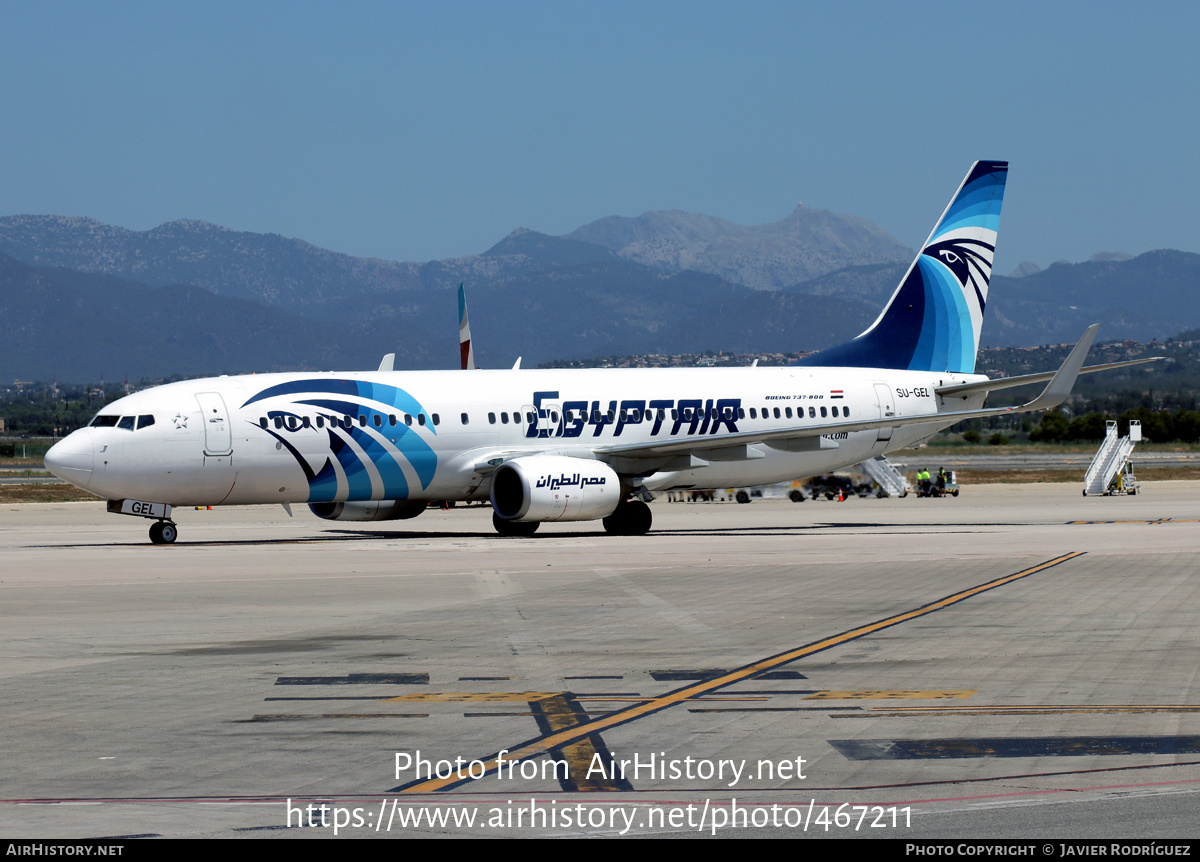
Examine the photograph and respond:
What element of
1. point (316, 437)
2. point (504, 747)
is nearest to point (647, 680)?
point (504, 747)

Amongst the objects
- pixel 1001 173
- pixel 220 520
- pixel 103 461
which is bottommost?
pixel 220 520

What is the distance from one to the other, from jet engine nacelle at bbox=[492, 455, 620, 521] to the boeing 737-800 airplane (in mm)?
47

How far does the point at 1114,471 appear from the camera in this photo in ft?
212

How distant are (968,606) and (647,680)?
7929mm

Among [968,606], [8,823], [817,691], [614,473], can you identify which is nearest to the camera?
[8,823]

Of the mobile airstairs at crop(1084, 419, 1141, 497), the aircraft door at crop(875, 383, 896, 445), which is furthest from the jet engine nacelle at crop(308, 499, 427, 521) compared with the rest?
the mobile airstairs at crop(1084, 419, 1141, 497)

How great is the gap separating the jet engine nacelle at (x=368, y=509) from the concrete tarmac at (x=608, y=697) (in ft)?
30.5

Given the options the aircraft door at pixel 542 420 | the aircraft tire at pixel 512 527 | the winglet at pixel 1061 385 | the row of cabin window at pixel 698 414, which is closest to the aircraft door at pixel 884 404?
the row of cabin window at pixel 698 414

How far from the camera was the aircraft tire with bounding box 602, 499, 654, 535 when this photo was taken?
39906 mm

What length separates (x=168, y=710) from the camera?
42.0 feet

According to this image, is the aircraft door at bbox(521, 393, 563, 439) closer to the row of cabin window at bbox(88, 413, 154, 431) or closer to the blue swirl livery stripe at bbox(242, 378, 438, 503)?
the blue swirl livery stripe at bbox(242, 378, 438, 503)

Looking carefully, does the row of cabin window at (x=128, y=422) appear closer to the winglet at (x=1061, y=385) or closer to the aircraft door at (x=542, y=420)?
the aircraft door at (x=542, y=420)

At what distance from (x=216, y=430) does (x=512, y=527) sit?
26.9 feet

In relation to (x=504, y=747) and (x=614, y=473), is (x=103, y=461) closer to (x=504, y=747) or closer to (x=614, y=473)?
(x=614, y=473)
